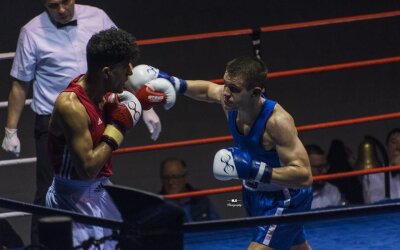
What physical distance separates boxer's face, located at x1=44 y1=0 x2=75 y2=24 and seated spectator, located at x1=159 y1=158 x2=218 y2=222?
1.26m

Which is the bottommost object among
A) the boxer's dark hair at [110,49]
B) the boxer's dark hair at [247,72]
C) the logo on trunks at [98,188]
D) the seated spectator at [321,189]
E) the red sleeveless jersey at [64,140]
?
the seated spectator at [321,189]

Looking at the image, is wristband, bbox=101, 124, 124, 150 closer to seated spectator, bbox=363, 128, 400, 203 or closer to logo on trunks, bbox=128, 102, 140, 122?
logo on trunks, bbox=128, 102, 140, 122

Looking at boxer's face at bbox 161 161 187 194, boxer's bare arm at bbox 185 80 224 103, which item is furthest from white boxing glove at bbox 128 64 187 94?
boxer's face at bbox 161 161 187 194

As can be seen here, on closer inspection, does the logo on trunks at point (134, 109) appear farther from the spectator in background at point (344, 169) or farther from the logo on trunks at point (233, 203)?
the logo on trunks at point (233, 203)

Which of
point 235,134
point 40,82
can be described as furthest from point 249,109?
point 40,82

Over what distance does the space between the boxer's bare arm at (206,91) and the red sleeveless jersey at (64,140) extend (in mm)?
766

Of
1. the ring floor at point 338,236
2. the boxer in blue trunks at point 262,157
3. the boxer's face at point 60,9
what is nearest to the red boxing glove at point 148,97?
the boxer in blue trunks at point 262,157

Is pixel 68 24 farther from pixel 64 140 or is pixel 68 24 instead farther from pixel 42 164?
pixel 64 140

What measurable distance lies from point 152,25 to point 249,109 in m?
2.32

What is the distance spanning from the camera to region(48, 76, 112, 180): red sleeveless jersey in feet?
13.0

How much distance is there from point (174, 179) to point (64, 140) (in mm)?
2062

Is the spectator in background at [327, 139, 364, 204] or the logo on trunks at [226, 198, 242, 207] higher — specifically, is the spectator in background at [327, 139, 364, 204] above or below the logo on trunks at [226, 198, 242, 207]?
above

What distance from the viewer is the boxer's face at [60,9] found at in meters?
5.11

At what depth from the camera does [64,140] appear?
13.2 feet
